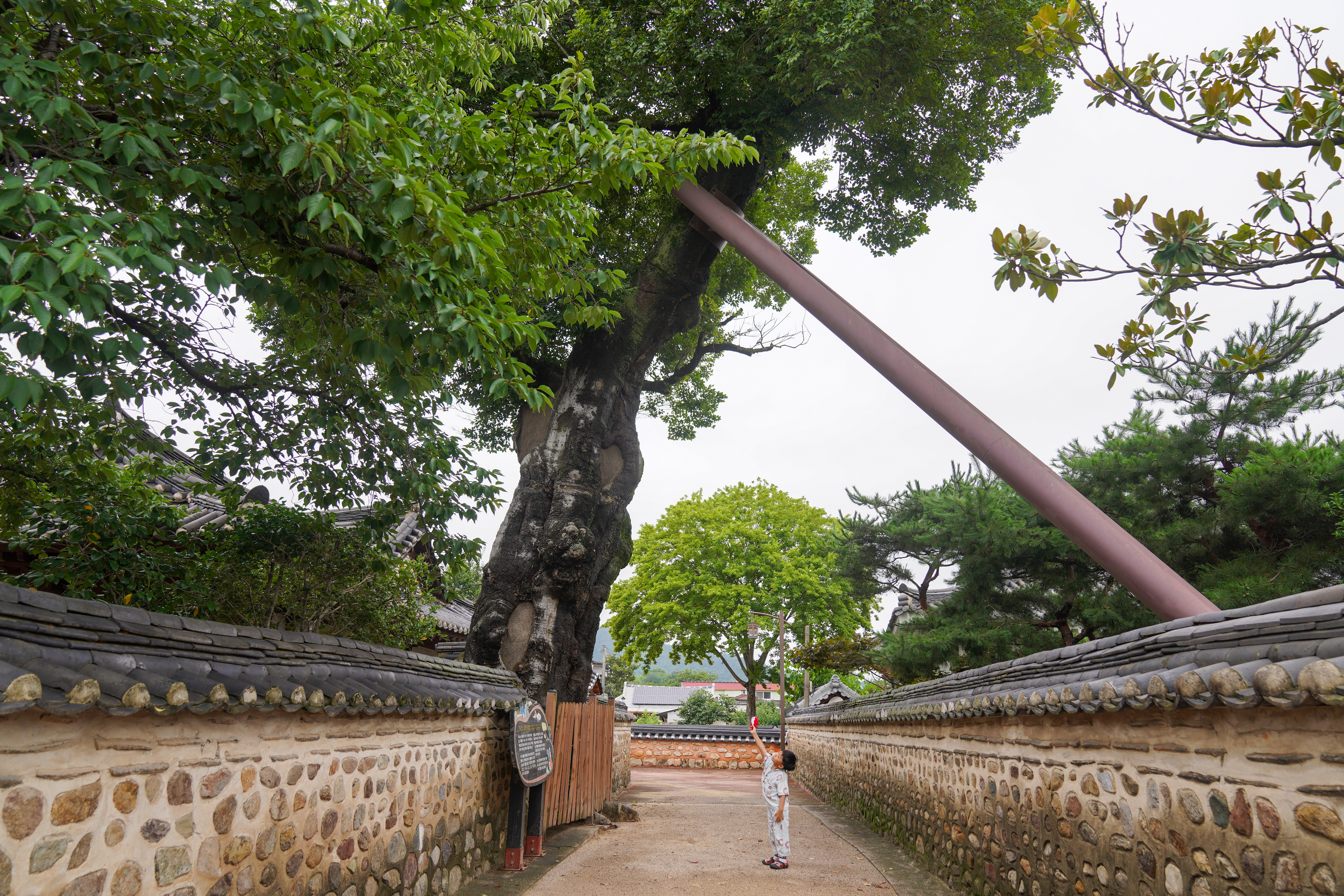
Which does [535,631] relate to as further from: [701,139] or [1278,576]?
[1278,576]

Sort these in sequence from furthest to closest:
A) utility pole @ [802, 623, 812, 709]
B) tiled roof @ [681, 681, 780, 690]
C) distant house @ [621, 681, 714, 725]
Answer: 1. tiled roof @ [681, 681, 780, 690]
2. distant house @ [621, 681, 714, 725]
3. utility pole @ [802, 623, 812, 709]

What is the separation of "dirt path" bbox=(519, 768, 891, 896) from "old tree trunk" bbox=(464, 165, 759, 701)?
1.86 m

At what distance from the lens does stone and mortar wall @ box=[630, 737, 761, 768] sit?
23.4 metres

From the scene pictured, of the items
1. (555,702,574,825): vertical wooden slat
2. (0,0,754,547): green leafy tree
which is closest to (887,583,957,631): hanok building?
(555,702,574,825): vertical wooden slat

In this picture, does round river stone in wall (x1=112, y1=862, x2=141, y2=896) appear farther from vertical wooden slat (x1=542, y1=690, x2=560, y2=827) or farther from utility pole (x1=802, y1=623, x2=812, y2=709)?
utility pole (x1=802, y1=623, x2=812, y2=709)

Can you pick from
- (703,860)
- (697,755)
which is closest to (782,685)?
(697,755)

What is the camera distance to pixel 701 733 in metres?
24.0

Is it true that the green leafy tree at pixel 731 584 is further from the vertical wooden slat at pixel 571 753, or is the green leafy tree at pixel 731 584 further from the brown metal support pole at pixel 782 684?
the vertical wooden slat at pixel 571 753

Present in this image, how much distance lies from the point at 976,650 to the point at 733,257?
7.20 metres

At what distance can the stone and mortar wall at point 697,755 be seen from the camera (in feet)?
→ 76.8

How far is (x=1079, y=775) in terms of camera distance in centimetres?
374

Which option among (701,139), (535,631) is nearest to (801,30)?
(701,139)

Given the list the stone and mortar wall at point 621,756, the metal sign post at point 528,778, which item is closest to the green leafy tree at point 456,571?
the metal sign post at point 528,778

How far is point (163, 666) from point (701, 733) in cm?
2330
